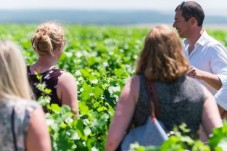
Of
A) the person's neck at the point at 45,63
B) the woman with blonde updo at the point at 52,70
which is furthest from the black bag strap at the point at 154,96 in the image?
the person's neck at the point at 45,63

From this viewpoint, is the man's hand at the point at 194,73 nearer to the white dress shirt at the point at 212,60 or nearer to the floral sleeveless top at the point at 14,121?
the white dress shirt at the point at 212,60

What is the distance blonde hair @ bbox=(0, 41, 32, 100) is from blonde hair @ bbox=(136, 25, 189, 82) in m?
→ 0.68

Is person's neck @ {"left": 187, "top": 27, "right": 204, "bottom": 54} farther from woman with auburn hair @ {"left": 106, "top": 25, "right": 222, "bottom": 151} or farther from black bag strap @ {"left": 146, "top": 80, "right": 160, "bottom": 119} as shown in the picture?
black bag strap @ {"left": 146, "top": 80, "right": 160, "bottom": 119}

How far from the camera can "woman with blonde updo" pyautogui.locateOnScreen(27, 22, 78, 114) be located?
4.94 m

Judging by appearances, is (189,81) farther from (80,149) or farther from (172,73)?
(80,149)

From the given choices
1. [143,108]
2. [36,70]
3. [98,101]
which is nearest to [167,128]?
[143,108]

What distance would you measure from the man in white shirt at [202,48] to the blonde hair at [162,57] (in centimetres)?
157

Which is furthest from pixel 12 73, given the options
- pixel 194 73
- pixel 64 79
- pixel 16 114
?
pixel 194 73

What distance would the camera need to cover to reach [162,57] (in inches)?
156

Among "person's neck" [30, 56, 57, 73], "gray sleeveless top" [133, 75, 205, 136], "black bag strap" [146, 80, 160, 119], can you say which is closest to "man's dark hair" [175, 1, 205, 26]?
"person's neck" [30, 56, 57, 73]

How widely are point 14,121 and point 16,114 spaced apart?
4 centimetres

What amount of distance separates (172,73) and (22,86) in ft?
2.73

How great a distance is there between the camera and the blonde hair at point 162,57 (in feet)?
13.0

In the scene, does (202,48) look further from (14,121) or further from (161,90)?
(14,121)
